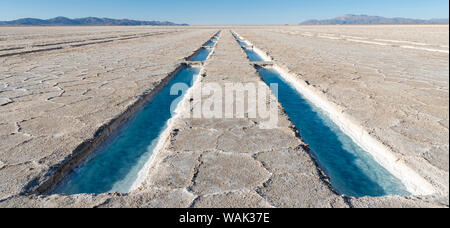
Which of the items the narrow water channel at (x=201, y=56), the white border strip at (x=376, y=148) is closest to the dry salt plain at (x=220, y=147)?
the white border strip at (x=376, y=148)

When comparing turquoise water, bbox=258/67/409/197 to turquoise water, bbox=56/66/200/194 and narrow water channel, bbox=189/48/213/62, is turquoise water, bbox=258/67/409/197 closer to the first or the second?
turquoise water, bbox=56/66/200/194

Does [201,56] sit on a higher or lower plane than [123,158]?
higher

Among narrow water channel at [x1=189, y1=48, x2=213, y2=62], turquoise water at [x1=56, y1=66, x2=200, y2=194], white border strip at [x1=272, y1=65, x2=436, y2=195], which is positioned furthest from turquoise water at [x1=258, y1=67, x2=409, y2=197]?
narrow water channel at [x1=189, y1=48, x2=213, y2=62]

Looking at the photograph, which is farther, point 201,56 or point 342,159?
point 201,56

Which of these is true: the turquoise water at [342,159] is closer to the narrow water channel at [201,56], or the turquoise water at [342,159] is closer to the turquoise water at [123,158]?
the turquoise water at [123,158]

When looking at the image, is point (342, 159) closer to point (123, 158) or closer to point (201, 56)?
point (123, 158)

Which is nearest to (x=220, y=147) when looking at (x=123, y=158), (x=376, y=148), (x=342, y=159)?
(x=123, y=158)
